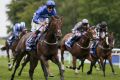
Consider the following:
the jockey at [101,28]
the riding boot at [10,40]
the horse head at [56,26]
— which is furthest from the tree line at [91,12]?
the horse head at [56,26]

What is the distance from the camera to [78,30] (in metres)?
23.6

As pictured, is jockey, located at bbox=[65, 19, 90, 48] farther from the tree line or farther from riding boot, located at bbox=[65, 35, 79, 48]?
the tree line

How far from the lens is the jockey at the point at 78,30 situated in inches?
899

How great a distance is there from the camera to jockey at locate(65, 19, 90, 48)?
74.9 feet

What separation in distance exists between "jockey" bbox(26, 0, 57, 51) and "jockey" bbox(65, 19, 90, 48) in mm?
5155

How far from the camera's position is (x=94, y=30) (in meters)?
21.5

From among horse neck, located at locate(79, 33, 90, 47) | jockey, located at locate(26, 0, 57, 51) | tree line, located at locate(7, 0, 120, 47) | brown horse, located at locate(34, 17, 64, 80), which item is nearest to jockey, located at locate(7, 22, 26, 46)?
horse neck, located at locate(79, 33, 90, 47)

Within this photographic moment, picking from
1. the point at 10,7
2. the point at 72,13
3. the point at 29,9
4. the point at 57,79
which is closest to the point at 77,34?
the point at 57,79

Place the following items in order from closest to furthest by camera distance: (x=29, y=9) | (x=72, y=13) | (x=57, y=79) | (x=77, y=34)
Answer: (x=57, y=79)
(x=77, y=34)
(x=72, y=13)
(x=29, y=9)

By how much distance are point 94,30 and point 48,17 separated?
436cm

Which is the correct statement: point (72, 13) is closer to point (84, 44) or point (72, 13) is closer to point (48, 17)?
point (84, 44)

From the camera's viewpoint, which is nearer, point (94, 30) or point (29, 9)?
point (94, 30)

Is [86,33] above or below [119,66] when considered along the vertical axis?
above

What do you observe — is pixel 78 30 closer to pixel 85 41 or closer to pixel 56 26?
pixel 85 41
